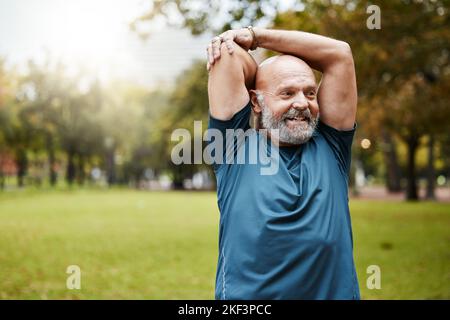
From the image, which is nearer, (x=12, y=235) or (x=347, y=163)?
(x=347, y=163)

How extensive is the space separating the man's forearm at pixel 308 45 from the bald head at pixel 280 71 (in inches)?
1.6

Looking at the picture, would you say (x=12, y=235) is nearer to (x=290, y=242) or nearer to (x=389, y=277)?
(x=389, y=277)

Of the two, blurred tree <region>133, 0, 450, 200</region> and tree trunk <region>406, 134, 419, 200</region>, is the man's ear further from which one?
tree trunk <region>406, 134, 419, 200</region>

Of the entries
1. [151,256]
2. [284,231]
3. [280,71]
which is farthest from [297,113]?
[151,256]

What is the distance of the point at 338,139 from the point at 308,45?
452 mm

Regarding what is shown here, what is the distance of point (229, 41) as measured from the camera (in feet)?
7.13

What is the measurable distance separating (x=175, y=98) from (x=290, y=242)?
1899 inches

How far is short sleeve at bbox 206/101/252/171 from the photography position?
2.18 metres

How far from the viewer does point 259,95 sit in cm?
231

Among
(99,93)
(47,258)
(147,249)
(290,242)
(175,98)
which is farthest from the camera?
(99,93)

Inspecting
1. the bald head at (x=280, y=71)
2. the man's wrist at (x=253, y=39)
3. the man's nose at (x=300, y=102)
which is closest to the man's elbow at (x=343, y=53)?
the bald head at (x=280, y=71)

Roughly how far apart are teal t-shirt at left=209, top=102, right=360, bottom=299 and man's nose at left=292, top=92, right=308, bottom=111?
0.21 m

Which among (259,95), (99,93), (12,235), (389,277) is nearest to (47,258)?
(12,235)

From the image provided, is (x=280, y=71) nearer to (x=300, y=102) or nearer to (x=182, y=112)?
(x=300, y=102)
